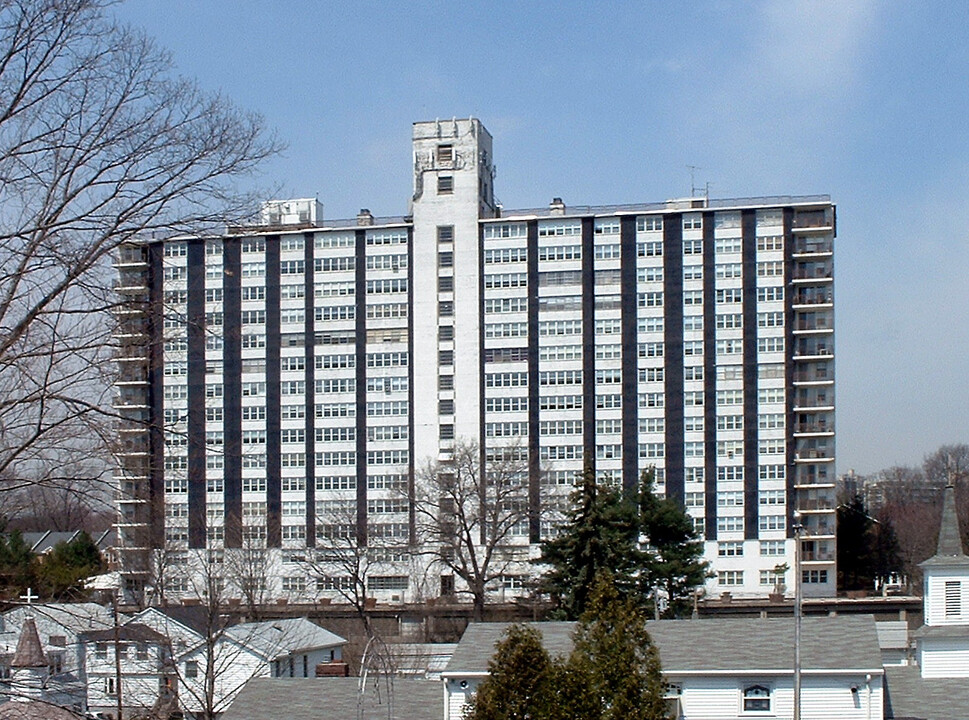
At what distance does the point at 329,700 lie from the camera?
3550cm

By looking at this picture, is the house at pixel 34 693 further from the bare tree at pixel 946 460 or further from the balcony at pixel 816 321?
the bare tree at pixel 946 460

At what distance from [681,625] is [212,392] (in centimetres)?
6532

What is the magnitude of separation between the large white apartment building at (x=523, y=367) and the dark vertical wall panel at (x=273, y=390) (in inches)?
6.3

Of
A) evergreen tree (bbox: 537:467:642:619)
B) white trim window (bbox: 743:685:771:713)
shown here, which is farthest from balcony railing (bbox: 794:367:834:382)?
white trim window (bbox: 743:685:771:713)

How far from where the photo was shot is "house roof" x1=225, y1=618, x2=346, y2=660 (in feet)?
163

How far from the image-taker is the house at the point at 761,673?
32.5 meters

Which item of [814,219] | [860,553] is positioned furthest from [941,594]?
Answer: [860,553]

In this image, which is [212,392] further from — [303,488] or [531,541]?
[531,541]

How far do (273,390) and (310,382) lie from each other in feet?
10.0

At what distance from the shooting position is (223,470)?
9688 cm

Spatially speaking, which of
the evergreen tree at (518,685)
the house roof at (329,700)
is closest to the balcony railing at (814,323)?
the house roof at (329,700)

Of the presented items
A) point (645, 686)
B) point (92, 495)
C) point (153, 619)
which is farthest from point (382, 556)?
point (92, 495)

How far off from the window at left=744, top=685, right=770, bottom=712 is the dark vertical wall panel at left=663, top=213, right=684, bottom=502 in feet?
191

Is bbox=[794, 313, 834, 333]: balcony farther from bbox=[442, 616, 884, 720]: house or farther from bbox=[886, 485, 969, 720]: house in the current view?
bbox=[442, 616, 884, 720]: house
